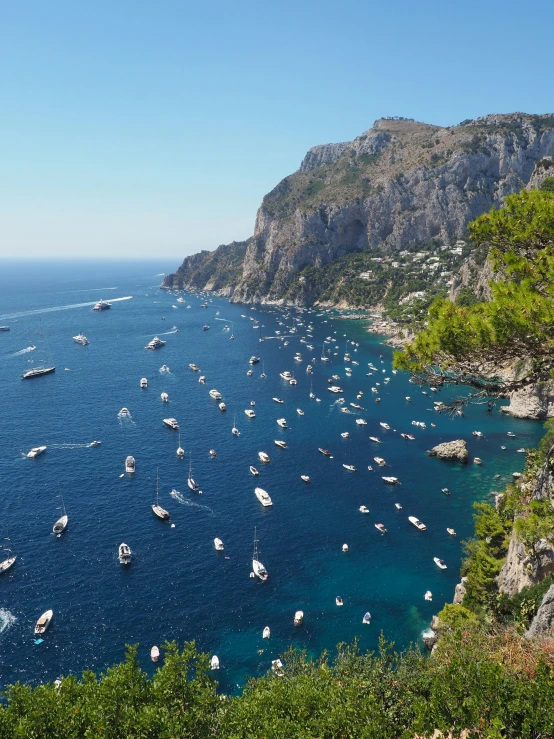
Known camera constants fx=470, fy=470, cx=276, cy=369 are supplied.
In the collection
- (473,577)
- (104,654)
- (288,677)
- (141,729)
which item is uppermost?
(141,729)

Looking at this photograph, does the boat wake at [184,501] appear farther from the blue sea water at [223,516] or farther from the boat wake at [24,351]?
the boat wake at [24,351]

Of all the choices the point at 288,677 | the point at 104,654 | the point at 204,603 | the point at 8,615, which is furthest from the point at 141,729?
the point at 8,615

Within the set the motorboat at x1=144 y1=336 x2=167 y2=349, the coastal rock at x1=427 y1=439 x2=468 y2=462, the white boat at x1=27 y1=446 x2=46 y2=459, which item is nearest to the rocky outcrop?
the coastal rock at x1=427 y1=439 x2=468 y2=462

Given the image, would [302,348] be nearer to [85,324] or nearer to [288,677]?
[85,324]

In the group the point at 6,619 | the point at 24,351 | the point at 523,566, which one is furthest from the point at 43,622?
the point at 24,351

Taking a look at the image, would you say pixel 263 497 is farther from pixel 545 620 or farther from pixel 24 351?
pixel 24 351

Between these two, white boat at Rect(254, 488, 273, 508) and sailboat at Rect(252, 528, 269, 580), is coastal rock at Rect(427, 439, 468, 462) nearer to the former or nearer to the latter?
white boat at Rect(254, 488, 273, 508)
